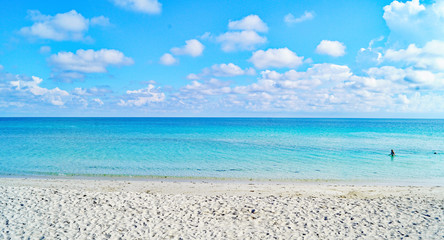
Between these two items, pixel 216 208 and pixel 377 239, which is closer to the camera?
pixel 377 239

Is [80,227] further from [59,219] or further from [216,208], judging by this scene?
[216,208]

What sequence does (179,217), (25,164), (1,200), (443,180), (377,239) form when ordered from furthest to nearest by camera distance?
(25,164) < (443,180) < (1,200) < (179,217) < (377,239)

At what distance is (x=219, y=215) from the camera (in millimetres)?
10086

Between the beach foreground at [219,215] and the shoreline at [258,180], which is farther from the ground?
the beach foreground at [219,215]

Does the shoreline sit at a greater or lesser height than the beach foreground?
lesser

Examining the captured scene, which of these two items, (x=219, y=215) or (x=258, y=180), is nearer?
(x=219, y=215)

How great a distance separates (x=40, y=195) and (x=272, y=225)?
31.5 feet

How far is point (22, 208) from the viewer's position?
10.1m

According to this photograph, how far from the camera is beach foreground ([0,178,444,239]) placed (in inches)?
335

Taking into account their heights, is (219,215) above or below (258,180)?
above

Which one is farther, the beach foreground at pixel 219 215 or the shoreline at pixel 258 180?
the shoreline at pixel 258 180

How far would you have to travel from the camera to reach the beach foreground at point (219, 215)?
851 centimetres

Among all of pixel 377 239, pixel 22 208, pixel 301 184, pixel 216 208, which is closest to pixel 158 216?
pixel 216 208

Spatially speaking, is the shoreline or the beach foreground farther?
the shoreline
